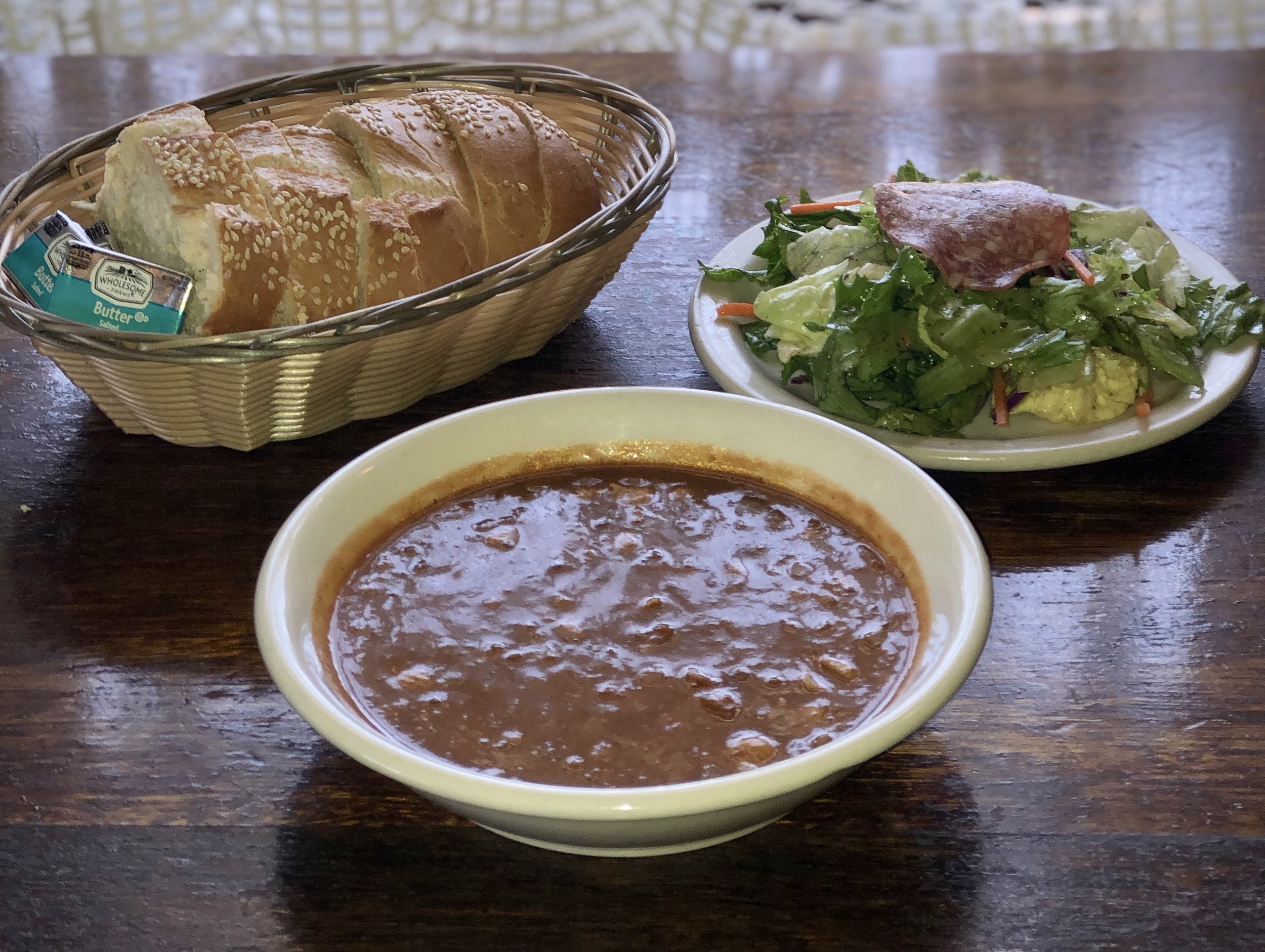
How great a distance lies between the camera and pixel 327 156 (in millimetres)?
1920

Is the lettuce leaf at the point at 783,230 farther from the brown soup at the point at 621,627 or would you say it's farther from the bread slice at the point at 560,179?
the brown soup at the point at 621,627

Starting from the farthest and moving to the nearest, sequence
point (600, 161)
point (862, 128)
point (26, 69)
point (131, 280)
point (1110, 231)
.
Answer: point (26, 69)
point (862, 128)
point (600, 161)
point (1110, 231)
point (131, 280)

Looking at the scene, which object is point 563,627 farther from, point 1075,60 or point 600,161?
point 1075,60

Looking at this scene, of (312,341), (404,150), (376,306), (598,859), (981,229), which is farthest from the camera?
(404,150)

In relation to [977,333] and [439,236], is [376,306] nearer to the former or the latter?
[439,236]

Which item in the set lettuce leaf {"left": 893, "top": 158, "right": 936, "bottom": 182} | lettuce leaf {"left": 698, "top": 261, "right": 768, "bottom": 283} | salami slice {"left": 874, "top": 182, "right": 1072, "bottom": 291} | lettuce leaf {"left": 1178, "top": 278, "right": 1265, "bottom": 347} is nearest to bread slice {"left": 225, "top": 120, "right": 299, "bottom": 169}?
lettuce leaf {"left": 698, "top": 261, "right": 768, "bottom": 283}

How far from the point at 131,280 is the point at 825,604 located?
0.97 meters

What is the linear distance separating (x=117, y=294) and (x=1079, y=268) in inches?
54.0

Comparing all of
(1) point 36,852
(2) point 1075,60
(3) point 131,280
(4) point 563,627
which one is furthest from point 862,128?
(1) point 36,852

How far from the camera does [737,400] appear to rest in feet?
4.64

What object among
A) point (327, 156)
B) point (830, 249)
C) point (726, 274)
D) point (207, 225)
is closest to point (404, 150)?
point (327, 156)

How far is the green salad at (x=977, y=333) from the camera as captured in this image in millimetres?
1702

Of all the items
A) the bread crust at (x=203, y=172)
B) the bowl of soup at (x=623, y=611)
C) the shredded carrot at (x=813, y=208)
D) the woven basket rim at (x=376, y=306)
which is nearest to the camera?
the bowl of soup at (x=623, y=611)

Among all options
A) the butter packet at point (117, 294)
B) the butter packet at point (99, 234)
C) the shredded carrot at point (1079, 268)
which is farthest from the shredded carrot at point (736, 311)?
the butter packet at point (99, 234)
